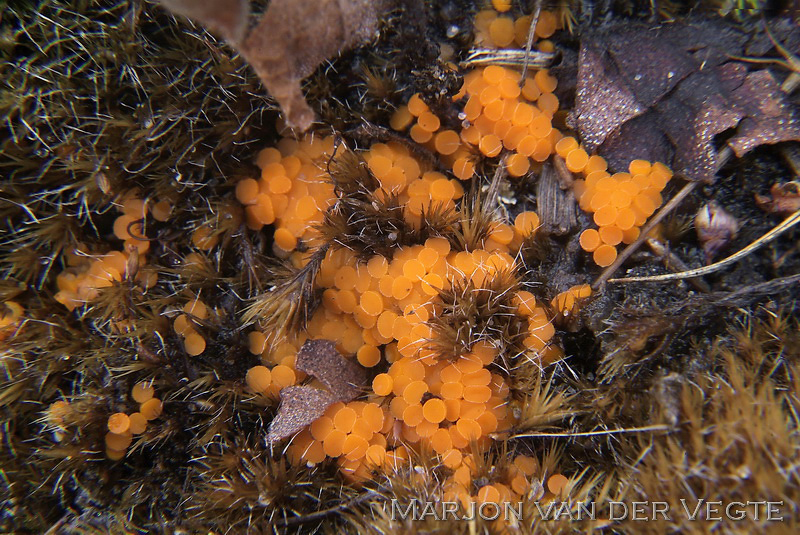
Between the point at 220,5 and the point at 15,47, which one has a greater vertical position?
the point at 220,5

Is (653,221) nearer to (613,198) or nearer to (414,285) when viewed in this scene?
(613,198)

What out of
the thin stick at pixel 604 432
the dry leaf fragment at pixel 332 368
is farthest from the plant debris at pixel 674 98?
the dry leaf fragment at pixel 332 368

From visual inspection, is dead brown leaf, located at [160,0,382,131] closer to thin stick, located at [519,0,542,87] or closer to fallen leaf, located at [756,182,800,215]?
thin stick, located at [519,0,542,87]

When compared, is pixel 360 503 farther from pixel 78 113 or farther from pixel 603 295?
pixel 78 113

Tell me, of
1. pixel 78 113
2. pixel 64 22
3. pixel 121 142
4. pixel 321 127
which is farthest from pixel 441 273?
pixel 64 22

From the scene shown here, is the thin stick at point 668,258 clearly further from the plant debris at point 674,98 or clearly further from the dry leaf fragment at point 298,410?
the dry leaf fragment at point 298,410
